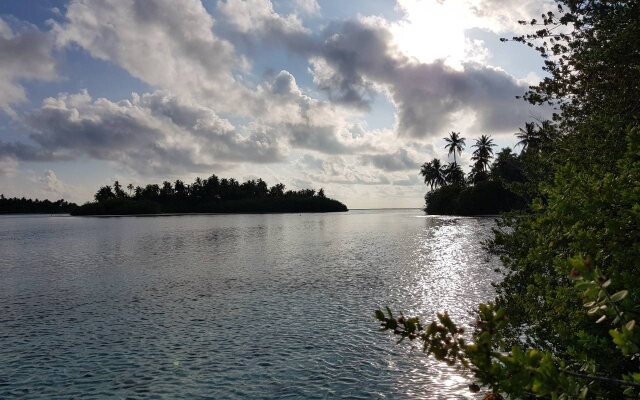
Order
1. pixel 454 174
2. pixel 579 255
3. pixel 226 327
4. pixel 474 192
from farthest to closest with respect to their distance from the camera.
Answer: pixel 454 174
pixel 474 192
pixel 226 327
pixel 579 255

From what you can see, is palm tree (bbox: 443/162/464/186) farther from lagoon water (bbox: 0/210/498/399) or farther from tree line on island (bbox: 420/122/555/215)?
lagoon water (bbox: 0/210/498/399)

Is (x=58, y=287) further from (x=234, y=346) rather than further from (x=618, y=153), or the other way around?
(x=618, y=153)

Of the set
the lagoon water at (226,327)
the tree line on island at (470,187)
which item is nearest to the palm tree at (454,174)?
the tree line on island at (470,187)

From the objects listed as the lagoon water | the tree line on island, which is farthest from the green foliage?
the lagoon water

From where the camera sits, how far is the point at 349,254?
4103cm

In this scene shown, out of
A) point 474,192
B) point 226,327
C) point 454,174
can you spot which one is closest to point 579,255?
point 226,327

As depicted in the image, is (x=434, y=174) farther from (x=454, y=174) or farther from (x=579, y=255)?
(x=579, y=255)

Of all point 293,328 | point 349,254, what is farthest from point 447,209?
point 293,328

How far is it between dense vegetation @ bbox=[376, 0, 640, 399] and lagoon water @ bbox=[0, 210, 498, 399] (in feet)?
10.8

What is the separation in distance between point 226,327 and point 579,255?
48.2ft

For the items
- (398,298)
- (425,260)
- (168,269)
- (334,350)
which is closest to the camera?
(334,350)

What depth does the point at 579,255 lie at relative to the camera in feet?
11.6

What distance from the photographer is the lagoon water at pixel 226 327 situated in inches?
441

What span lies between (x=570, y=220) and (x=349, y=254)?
35273 mm
